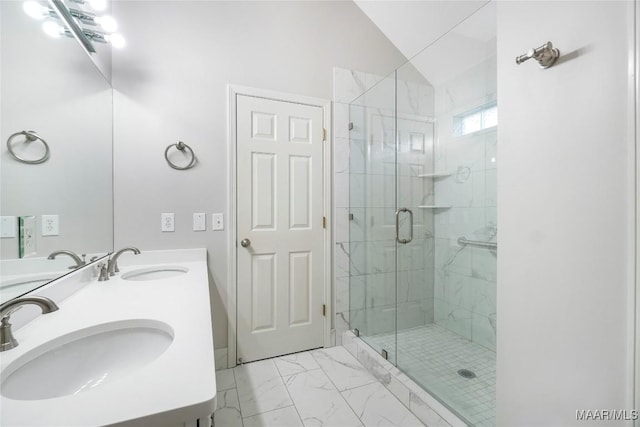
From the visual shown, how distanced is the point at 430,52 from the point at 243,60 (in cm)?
137

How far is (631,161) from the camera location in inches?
27.3

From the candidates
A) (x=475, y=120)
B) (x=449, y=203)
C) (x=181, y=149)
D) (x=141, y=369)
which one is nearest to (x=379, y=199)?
(x=449, y=203)

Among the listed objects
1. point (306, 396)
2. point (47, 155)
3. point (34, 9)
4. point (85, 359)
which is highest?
point (34, 9)

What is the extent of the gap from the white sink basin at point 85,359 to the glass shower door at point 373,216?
161cm

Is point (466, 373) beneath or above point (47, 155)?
beneath

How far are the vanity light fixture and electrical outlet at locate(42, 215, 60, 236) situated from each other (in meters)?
0.72

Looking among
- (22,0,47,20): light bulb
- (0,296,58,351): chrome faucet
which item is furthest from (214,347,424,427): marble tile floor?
(22,0,47,20): light bulb

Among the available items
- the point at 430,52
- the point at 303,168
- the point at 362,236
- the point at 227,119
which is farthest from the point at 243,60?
the point at 362,236

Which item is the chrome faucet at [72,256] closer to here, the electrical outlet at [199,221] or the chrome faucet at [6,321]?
the chrome faucet at [6,321]

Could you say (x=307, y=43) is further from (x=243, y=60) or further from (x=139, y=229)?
(x=139, y=229)

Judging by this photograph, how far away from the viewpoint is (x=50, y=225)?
3.55ft

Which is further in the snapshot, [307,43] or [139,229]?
[307,43]

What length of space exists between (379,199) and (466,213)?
2.09ft

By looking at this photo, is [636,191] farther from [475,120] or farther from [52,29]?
[52,29]
